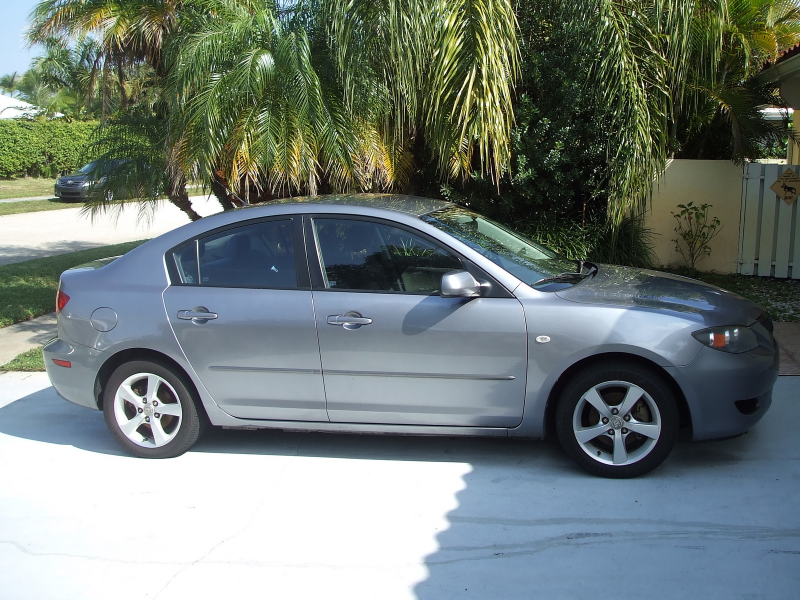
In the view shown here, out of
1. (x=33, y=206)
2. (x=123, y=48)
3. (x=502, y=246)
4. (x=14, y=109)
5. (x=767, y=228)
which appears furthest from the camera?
(x=14, y=109)

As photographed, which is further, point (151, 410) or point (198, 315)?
point (151, 410)

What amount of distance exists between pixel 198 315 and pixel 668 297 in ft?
9.24

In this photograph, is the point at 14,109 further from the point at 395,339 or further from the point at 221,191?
the point at 395,339

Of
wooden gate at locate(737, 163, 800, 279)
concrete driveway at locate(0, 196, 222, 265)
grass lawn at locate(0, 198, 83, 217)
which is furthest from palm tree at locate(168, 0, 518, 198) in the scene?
grass lawn at locate(0, 198, 83, 217)

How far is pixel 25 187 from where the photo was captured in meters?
30.1

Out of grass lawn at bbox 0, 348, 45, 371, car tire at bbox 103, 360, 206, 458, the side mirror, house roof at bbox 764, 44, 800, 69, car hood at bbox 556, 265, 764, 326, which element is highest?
house roof at bbox 764, 44, 800, 69

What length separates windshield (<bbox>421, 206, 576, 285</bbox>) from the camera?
4.64 meters

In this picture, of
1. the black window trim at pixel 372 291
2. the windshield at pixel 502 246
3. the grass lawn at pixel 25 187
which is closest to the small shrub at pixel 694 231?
the windshield at pixel 502 246

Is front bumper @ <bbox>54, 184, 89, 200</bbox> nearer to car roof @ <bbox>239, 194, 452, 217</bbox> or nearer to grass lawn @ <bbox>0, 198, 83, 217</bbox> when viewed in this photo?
grass lawn @ <bbox>0, 198, 83, 217</bbox>

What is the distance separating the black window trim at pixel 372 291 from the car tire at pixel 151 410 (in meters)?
1.10

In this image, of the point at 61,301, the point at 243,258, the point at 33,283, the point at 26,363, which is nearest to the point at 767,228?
the point at 243,258

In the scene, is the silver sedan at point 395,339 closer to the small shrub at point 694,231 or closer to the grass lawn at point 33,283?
the grass lawn at point 33,283

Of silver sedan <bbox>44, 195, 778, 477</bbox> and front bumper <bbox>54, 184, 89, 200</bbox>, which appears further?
front bumper <bbox>54, 184, 89, 200</bbox>

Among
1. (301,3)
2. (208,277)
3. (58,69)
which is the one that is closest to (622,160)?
(301,3)
